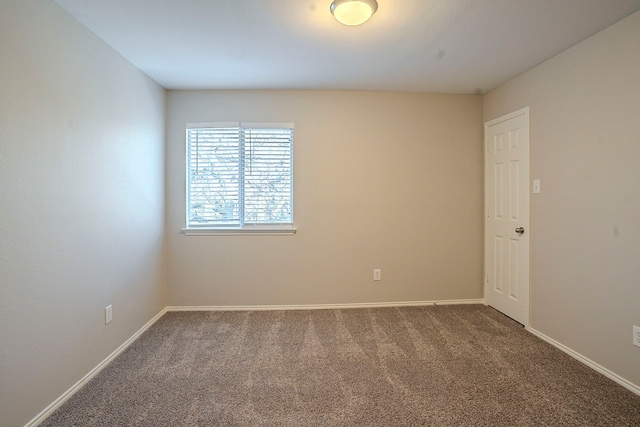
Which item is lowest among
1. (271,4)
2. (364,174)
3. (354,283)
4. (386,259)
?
(354,283)

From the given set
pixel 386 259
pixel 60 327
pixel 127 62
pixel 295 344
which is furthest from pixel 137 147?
pixel 386 259

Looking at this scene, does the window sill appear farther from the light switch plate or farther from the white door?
the light switch plate

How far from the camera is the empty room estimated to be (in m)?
1.65

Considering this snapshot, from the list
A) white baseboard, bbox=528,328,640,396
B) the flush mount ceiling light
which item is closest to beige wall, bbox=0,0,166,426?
the flush mount ceiling light

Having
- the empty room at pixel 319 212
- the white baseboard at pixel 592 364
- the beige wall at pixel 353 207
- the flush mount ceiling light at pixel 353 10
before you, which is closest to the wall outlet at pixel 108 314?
the empty room at pixel 319 212

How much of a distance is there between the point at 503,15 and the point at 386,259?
233 centimetres

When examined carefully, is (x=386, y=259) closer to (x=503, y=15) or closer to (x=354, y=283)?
(x=354, y=283)

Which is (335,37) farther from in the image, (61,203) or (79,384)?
(79,384)

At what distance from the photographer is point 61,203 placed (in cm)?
176

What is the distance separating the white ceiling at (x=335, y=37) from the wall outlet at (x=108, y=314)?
79.9 inches

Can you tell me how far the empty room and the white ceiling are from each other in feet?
0.07

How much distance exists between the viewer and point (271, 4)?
1.75 meters

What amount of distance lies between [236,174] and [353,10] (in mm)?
1978

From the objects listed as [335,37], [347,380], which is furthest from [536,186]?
[347,380]
